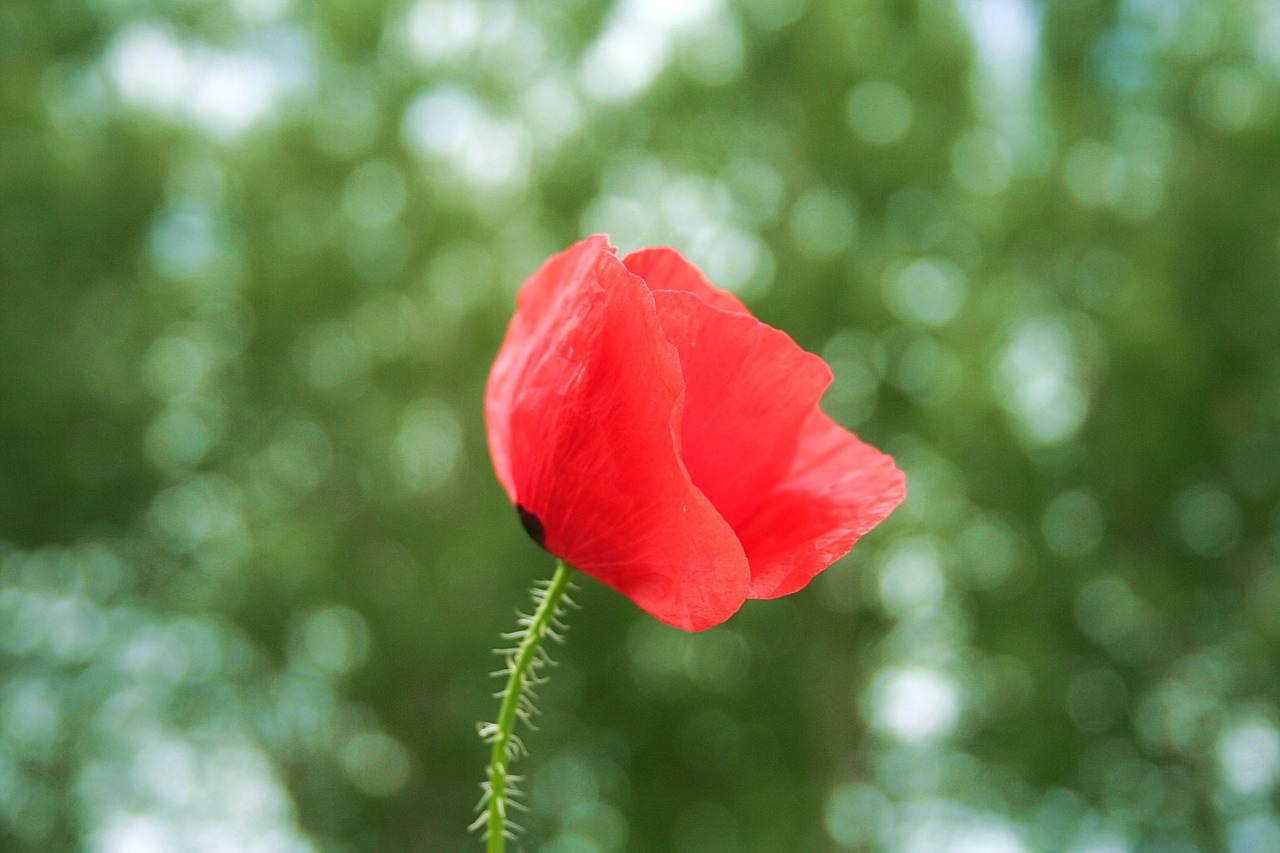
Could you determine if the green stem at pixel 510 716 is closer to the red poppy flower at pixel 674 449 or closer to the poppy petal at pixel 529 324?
the red poppy flower at pixel 674 449

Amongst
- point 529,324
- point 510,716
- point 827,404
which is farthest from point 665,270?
point 827,404

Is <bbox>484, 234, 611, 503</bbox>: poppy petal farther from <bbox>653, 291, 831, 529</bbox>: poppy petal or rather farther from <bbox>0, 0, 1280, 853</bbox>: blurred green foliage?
<bbox>0, 0, 1280, 853</bbox>: blurred green foliage

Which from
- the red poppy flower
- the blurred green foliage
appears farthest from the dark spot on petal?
the blurred green foliage

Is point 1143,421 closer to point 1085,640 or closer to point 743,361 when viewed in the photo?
point 1085,640

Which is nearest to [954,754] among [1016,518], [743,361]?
[1016,518]

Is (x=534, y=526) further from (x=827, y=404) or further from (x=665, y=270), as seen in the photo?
(x=827, y=404)

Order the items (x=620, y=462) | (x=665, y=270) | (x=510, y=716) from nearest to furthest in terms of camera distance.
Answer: (x=510, y=716) → (x=620, y=462) → (x=665, y=270)
